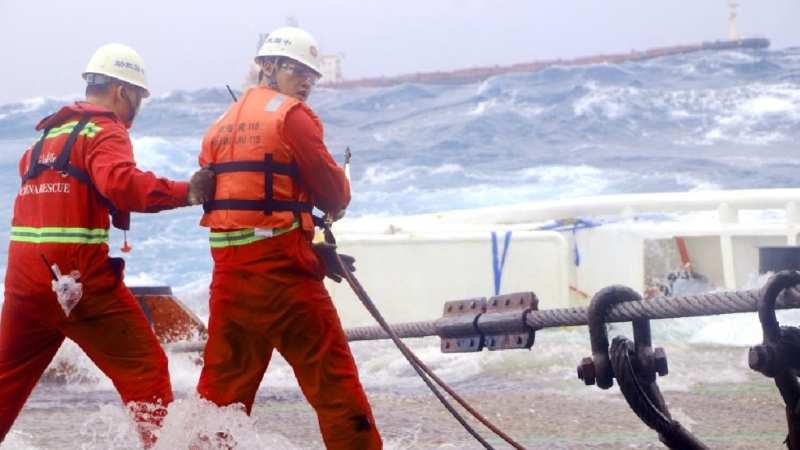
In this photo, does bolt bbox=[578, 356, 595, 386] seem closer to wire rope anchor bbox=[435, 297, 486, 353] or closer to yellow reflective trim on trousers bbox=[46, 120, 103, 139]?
wire rope anchor bbox=[435, 297, 486, 353]

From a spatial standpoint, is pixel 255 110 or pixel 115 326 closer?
pixel 255 110

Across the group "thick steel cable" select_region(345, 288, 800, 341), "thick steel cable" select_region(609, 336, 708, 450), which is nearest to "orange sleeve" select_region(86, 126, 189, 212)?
"thick steel cable" select_region(345, 288, 800, 341)

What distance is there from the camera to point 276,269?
13.3ft

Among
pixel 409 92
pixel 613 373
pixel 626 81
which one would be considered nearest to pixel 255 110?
pixel 613 373

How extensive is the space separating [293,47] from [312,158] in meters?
0.47

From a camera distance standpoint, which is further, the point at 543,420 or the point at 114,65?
the point at 543,420

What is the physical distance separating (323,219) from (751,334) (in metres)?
5.25

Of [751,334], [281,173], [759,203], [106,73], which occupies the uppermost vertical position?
[106,73]

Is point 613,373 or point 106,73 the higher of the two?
point 106,73

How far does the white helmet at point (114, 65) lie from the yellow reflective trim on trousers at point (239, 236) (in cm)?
103

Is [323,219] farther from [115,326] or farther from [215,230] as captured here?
[115,326]

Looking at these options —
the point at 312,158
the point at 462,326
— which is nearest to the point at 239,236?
the point at 312,158

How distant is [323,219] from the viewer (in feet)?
14.3

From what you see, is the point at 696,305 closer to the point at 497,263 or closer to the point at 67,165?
the point at 67,165
